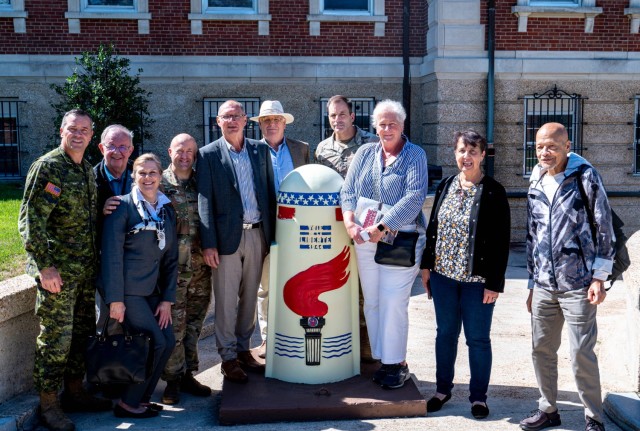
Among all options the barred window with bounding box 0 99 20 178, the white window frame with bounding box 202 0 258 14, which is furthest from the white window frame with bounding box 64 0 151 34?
the barred window with bounding box 0 99 20 178

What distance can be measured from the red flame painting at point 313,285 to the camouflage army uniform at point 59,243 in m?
1.46

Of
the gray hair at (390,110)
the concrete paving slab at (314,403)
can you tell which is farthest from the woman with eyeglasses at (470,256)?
the gray hair at (390,110)

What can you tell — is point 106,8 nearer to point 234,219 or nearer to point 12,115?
point 12,115

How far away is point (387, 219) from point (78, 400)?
2.48 meters

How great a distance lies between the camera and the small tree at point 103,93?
497 inches

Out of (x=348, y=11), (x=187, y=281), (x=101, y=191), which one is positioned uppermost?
(x=348, y=11)

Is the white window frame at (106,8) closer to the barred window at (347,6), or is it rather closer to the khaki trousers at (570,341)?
the barred window at (347,6)

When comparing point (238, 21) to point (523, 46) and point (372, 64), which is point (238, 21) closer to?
point (372, 64)

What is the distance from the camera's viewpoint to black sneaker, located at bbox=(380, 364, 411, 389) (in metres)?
5.56

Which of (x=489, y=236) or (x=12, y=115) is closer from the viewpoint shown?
(x=489, y=236)

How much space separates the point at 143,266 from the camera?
16.7 feet

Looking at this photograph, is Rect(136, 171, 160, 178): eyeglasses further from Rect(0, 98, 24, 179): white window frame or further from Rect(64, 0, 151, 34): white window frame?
Rect(0, 98, 24, 179): white window frame

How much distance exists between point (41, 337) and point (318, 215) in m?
2.06

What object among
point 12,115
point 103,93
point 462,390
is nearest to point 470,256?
point 462,390
